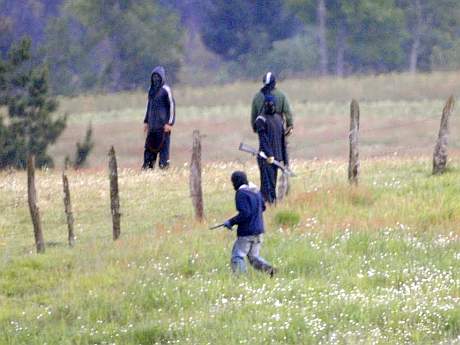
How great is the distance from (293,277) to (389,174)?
720 cm

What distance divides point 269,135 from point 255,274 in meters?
4.11

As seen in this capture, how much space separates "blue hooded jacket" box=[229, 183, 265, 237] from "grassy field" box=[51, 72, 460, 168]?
24.9 m

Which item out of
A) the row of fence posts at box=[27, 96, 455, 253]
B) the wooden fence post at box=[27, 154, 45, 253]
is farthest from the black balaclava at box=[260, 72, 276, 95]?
the wooden fence post at box=[27, 154, 45, 253]

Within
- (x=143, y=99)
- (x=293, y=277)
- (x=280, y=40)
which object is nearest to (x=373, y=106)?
(x=143, y=99)

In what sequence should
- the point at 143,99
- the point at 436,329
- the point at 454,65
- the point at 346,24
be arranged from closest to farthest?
the point at 436,329 < the point at 143,99 < the point at 454,65 < the point at 346,24

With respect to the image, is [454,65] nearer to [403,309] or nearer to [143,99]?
[143,99]

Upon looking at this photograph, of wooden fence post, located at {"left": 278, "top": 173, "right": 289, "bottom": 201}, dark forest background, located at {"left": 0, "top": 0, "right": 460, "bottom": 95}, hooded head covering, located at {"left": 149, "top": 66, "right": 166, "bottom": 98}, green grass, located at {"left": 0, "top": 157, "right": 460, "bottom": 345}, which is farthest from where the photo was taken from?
dark forest background, located at {"left": 0, "top": 0, "right": 460, "bottom": 95}

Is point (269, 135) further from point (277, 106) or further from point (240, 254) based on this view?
point (240, 254)

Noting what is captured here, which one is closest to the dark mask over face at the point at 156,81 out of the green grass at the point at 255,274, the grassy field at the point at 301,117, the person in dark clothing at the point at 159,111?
the person in dark clothing at the point at 159,111

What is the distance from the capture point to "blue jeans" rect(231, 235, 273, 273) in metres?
13.4

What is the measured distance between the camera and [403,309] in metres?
12.0

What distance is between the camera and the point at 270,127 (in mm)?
17328

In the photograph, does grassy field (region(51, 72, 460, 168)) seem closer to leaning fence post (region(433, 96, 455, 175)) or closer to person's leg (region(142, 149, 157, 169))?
person's leg (region(142, 149, 157, 169))

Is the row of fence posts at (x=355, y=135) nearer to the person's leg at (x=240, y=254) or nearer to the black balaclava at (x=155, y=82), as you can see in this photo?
the black balaclava at (x=155, y=82)
